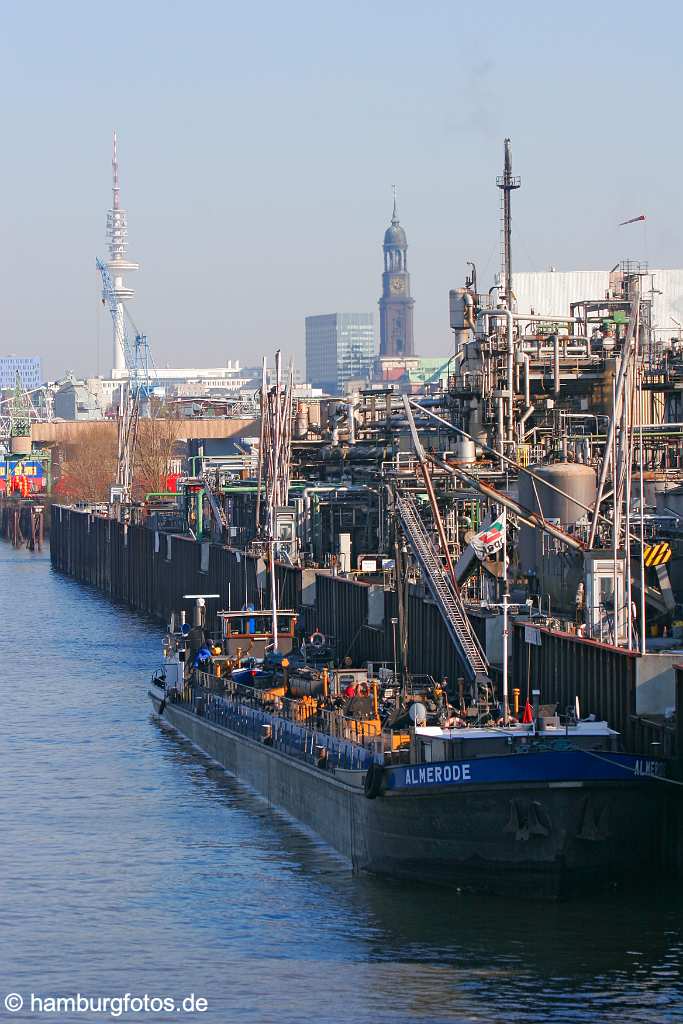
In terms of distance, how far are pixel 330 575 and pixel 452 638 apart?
22572 millimetres

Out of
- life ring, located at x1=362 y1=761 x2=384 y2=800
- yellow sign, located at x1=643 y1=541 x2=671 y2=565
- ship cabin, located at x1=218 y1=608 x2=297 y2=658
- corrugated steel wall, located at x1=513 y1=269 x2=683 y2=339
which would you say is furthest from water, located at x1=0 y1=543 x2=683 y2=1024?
corrugated steel wall, located at x1=513 y1=269 x2=683 y2=339

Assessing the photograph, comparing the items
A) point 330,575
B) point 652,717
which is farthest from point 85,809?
point 330,575

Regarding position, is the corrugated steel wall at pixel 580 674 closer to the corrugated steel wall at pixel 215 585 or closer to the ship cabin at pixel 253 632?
the corrugated steel wall at pixel 215 585

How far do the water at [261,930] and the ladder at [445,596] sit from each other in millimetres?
6432

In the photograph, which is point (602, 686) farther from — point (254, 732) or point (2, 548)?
point (2, 548)

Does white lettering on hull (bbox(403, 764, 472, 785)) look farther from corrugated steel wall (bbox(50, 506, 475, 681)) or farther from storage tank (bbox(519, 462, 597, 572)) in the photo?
storage tank (bbox(519, 462, 597, 572))

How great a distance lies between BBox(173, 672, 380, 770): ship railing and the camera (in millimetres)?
45062

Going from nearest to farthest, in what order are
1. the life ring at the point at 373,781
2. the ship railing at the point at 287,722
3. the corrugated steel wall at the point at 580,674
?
the life ring at the point at 373,781, the corrugated steel wall at the point at 580,674, the ship railing at the point at 287,722

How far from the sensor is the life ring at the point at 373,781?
4097 cm

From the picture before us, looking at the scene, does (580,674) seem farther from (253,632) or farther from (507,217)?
(507,217)

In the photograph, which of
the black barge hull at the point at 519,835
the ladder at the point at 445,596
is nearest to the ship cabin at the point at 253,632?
the ladder at the point at 445,596

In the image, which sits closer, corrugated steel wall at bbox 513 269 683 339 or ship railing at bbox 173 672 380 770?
ship railing at bbox 173 672 380 770

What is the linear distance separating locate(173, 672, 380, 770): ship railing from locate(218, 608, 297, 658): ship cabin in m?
2.05

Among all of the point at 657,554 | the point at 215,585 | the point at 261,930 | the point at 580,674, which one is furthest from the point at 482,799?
the point at 215,585
